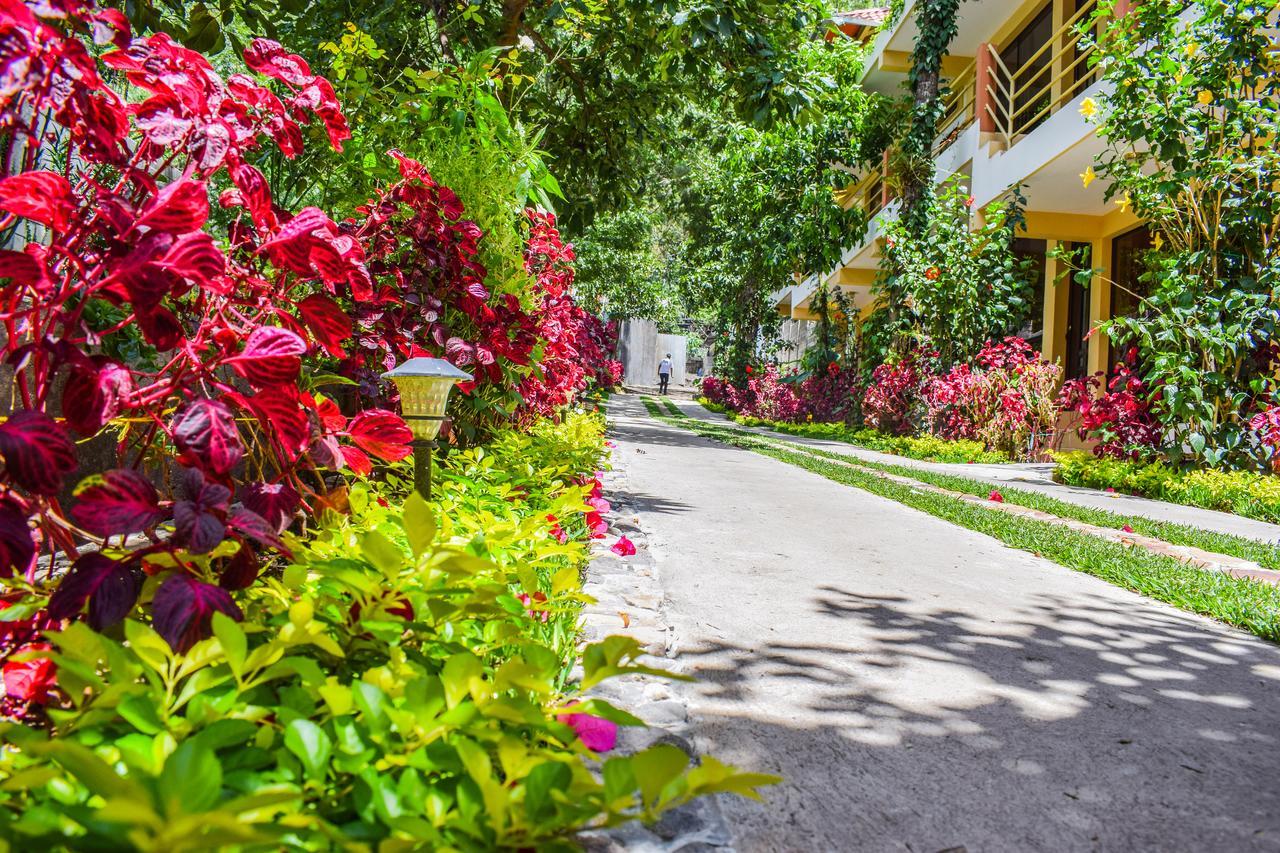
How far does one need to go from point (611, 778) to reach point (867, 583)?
9.06 feet

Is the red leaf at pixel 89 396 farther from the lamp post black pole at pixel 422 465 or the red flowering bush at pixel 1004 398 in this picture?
the red flowering bush at pixel 1004 398

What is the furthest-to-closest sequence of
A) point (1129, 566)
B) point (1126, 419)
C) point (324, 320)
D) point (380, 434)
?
point (1126, 419) < point (1129, 566) < point (380, 434) < point (324, 320)

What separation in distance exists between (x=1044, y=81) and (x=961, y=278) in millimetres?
5241

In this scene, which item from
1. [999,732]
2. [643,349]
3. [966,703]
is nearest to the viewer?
[999,732]

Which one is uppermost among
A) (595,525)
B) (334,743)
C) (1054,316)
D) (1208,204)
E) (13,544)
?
(1208,204)

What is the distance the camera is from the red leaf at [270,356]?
4.27ft

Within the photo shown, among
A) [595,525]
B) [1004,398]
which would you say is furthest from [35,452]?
[1004,398]

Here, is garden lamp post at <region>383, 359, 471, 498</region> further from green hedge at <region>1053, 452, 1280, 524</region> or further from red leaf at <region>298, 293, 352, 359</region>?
green hedge at <region>1053, 452, 1280, 524</region>

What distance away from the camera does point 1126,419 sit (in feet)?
24.8

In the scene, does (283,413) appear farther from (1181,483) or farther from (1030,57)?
(1030,57)

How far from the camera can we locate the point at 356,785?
101cm

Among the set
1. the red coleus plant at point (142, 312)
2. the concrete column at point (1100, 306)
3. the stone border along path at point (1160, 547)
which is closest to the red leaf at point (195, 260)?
the red coleus plant at point (142, 312)

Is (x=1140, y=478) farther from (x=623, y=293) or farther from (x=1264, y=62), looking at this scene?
(x=623, y=293)

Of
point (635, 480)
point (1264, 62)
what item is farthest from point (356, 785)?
point (1264, 62)
